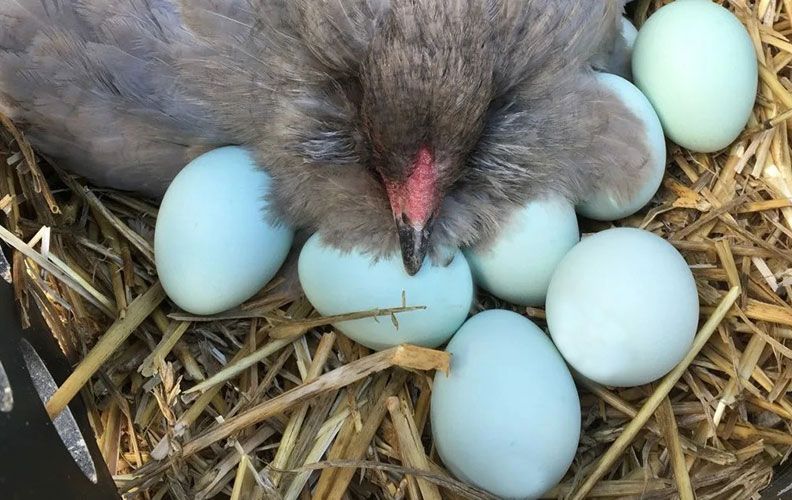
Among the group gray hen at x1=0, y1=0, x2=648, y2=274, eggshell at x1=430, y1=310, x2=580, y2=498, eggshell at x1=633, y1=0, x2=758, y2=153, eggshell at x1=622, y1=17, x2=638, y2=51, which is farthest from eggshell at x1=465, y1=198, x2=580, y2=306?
eggshell at x1=622, y1=17, x2=638, y2=51

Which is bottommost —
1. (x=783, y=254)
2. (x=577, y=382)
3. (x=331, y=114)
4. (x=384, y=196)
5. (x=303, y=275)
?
(x=577, y=382)

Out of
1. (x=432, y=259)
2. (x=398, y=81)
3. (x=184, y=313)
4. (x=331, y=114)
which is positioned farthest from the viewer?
(x=184, y=313)

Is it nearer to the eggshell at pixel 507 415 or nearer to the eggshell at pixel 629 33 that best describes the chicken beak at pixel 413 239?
the eggshell at pixel 507 415

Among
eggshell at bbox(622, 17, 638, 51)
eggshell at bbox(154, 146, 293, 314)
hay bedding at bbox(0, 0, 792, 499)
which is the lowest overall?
hay bedding at bbox(0, 0, 792, 499)

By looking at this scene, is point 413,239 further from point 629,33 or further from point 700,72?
point 629,33

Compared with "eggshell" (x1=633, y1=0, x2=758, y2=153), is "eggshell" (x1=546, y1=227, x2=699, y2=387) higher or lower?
lower

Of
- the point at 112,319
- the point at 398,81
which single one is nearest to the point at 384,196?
the point at 398,81

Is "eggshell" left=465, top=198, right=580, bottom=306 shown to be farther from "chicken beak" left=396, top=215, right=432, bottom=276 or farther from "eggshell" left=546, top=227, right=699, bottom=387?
"chicken beak" left=396, top=215, right=432, bottom=276

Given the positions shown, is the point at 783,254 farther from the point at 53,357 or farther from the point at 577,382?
the point at 53,357
